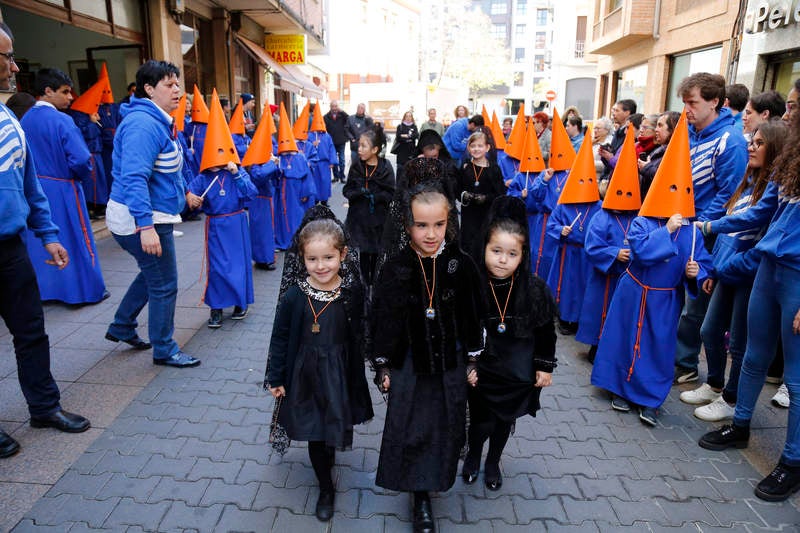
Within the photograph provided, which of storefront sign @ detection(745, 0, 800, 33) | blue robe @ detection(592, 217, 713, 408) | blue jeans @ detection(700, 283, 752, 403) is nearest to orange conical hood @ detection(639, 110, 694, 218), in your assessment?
blue robe @ detection(592, 217, 713, 408)

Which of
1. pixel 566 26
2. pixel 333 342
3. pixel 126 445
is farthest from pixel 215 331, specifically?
pixel 566 26

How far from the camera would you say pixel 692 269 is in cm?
354

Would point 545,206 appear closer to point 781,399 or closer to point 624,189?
point 624,189

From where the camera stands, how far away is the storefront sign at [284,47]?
705 inches

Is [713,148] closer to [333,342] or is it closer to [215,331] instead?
[333,342]

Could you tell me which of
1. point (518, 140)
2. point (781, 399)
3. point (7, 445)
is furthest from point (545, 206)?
point (7, 445)

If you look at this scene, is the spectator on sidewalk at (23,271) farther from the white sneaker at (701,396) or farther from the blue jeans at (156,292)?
the white sneaker at (701,396)

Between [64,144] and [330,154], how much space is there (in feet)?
21.0

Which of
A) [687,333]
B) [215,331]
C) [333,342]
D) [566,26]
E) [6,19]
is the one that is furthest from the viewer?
[566,26]

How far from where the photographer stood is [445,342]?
8.46 ft

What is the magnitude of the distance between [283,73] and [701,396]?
51.9ft

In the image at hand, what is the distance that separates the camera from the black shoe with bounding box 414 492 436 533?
265 cm

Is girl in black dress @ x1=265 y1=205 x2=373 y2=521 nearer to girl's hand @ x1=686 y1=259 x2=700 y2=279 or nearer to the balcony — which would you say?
girl's hand @ x1=686 y1=259 x2=700 y2=279

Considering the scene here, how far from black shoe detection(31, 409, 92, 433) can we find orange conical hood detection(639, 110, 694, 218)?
3.77 m
